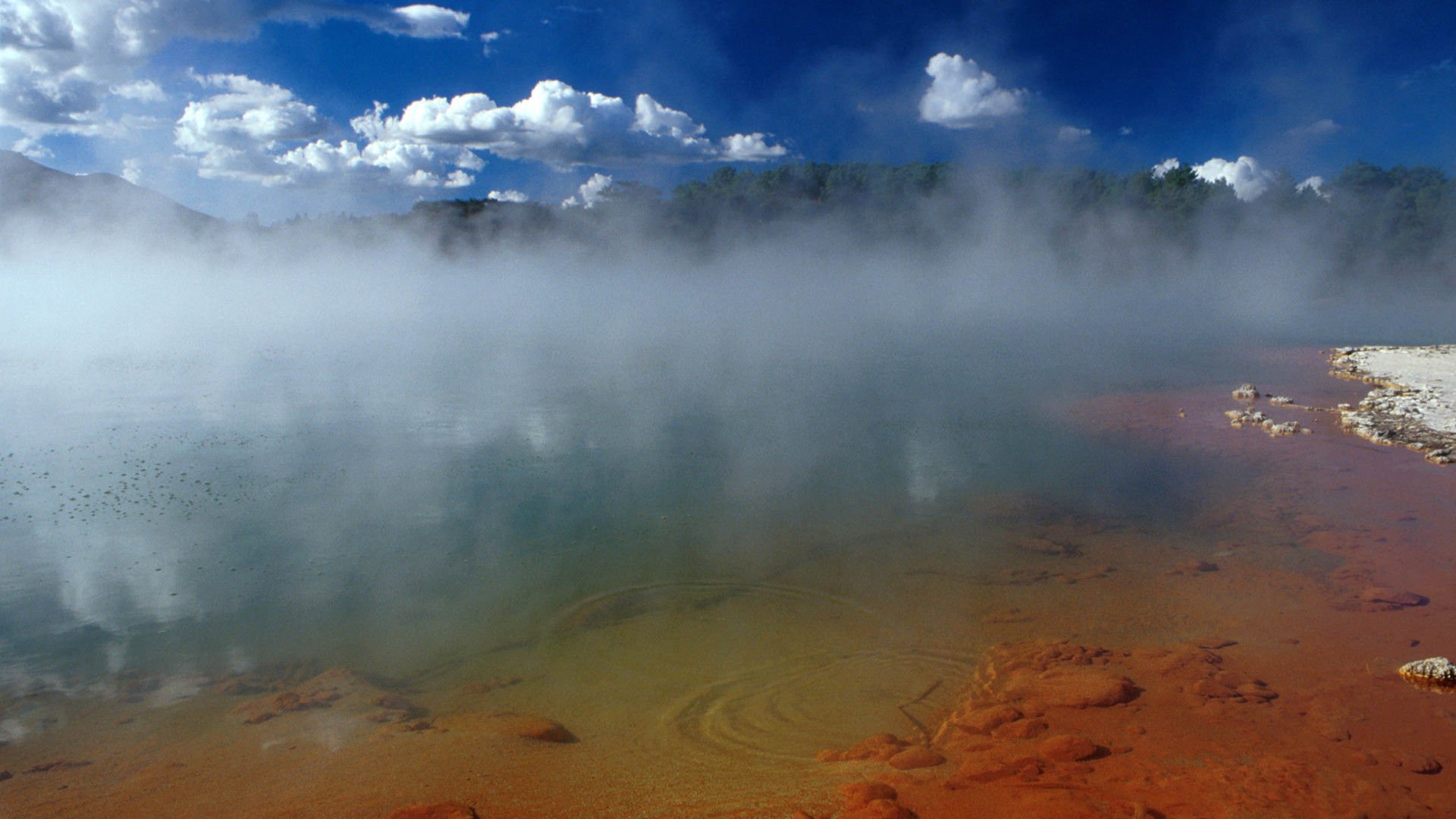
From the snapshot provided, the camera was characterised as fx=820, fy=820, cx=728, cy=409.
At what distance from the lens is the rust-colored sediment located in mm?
3182

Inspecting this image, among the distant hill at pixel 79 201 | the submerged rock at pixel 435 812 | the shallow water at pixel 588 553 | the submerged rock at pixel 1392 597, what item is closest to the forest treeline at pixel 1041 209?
the distant hill at pixel 79 201

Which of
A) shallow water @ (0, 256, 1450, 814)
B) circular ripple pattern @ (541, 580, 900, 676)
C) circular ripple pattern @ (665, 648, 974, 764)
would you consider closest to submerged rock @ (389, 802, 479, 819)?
shallow water @ (0, 256, 1450, 814)

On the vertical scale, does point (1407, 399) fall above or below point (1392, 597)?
above

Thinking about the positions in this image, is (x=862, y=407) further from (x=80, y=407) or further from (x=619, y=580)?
(x=80, y=407)

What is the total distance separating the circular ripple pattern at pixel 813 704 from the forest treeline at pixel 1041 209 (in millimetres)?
45442

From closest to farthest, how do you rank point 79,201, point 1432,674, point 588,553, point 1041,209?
point 1432,674 → point 588,553 → point 79,201 → point 1041,209

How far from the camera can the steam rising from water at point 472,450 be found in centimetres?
522

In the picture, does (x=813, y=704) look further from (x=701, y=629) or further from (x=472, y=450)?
(x=472, y=450)

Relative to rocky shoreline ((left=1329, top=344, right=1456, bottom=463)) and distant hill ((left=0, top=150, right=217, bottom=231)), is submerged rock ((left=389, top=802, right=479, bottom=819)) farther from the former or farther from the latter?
distant hill ((left=0, top=150, right=217, bottom=231))

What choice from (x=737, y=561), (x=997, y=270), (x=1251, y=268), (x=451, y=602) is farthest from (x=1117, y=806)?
(x=1251, y=268)

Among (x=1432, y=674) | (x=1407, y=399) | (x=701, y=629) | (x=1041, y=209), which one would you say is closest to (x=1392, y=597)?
(x=1432, y=674)

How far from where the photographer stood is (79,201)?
4362 cm

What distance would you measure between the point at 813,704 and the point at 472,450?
18.1ft

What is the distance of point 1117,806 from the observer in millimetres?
3057
